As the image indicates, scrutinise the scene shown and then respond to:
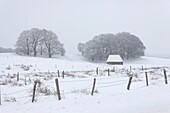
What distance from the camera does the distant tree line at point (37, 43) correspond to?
74000 mm

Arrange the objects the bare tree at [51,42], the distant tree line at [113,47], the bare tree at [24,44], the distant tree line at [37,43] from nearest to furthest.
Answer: the bare tree at [24,44] → the distant tree line at [37,43] → the bare tree at [51,42] → the distant tree line at [113,47]

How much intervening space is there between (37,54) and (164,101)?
7454 cm

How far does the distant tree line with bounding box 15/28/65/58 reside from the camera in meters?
74.0

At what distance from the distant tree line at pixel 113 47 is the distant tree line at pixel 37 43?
13.6 m

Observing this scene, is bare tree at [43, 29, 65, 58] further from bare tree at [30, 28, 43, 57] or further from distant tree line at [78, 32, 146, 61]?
distant tree line at [78, 32, 146, 61]

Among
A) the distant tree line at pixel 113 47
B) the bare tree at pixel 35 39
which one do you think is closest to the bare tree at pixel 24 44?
the bare tree at pixel 35 39

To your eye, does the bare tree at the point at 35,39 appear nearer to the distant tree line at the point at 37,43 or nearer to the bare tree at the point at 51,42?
the distant tree line at the point at 37,43

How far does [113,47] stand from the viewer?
82.2 meters

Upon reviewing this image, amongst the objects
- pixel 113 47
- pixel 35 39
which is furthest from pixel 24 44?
pixel 113 47

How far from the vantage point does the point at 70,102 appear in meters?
9.34

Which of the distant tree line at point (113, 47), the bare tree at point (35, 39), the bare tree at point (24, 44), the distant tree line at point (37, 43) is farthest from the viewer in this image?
the distant tree line at point (113, 47)

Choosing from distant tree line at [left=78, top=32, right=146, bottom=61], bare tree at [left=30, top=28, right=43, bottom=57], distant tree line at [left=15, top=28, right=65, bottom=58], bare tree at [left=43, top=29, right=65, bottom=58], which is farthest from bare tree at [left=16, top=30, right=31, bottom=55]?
distant tree line at [left=78, top=32, right=146, bottom=61]

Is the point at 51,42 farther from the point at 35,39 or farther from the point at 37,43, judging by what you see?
the point at 35,39

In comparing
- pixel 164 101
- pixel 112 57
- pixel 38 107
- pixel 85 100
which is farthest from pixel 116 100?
pixel 112 57
